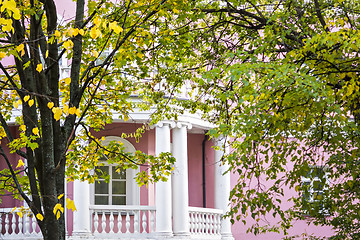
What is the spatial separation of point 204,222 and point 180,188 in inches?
62.7

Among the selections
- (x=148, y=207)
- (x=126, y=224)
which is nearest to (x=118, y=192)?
(x=148, y=207)

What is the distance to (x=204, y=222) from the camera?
57.9 ft

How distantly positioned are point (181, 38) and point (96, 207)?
7.11 m

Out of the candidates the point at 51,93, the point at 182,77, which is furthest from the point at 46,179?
the point at 182,77

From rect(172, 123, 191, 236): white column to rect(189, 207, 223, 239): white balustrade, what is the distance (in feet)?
1.67

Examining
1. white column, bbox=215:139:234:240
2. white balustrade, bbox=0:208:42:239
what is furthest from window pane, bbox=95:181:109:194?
white column, bbox=215:139:234:240

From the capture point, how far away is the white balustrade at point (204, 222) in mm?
17031

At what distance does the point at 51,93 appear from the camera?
24.4ft

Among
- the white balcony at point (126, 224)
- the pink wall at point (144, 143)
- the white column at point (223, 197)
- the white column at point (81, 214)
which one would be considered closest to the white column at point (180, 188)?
the white balcony at point (126, 224)

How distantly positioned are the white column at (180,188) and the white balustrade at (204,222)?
508 mm

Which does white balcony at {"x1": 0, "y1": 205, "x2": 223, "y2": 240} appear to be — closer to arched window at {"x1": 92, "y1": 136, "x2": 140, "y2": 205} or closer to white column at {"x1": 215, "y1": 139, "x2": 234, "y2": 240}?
white column at {"x1": 215, "y1": 139, "x2": 234, "y2": 240}

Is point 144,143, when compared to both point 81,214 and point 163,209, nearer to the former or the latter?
point 163,209

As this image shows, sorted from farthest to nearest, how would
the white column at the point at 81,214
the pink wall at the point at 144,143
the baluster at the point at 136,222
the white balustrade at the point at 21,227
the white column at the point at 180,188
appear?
the pink wall at the point at 144,143
the white column at the point at 180,188
the baluster at the point at 136,222
the white balustrade at the point at 21,227
the white column at the point at 81,214

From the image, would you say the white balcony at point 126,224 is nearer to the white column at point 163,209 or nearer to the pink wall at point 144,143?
the white column at point 163,209
